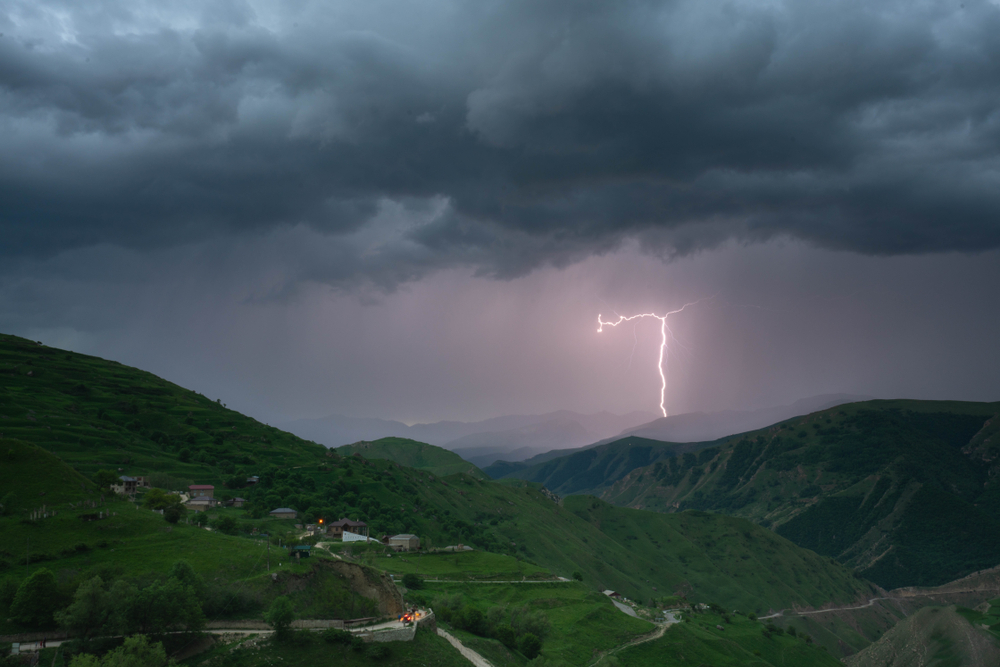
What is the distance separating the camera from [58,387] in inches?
7618

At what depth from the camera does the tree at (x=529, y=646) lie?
96.8 m

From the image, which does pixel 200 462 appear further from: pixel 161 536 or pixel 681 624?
pixel 681 624

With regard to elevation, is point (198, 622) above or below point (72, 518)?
below

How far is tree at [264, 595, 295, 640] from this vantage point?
6738cm

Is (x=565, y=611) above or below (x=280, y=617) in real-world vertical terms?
below

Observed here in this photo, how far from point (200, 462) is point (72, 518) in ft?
319

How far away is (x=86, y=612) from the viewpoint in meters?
60.6

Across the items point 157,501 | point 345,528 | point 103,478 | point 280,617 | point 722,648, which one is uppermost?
point 103,478

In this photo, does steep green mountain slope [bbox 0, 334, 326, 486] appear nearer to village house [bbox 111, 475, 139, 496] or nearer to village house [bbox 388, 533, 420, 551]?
village house [bbox 111, 475, 139, 496]

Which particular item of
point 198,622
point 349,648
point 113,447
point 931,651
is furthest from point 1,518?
point 931,651

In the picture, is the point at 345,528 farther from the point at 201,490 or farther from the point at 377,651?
the point at 377,651

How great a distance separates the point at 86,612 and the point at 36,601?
18.9 feet

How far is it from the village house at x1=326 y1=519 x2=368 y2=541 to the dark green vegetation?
62375 millimetres

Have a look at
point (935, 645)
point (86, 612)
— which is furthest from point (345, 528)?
point (935, 645)
